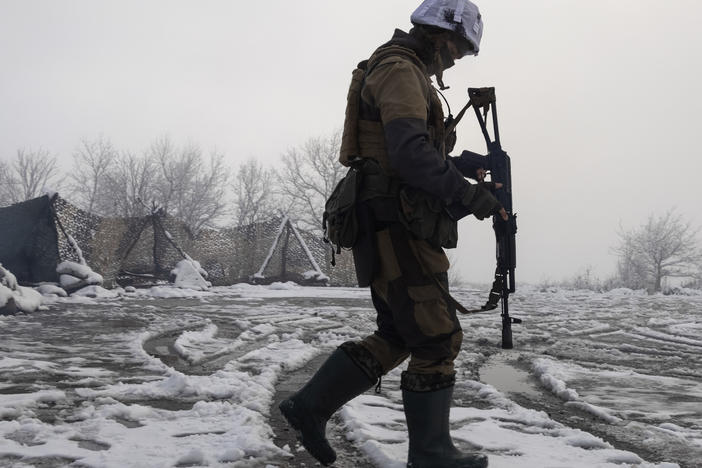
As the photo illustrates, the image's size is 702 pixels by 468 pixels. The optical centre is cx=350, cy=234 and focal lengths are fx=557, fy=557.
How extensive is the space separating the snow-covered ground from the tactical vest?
1098 mm

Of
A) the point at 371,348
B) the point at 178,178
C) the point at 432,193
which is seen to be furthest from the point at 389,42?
the point at 178,178

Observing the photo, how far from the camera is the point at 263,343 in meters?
5.15

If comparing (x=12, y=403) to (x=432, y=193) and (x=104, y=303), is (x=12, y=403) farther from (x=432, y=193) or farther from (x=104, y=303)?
(x=104, y=303)

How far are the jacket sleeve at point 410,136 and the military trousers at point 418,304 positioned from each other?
0.63 ft

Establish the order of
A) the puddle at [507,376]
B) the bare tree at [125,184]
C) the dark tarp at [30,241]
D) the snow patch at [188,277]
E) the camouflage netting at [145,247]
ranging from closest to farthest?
the puddle at [507,376], the dark tarp at [30,241], the camouflage netting at [145,247], the snow patch at [188,277], the bare tree at [125,184]

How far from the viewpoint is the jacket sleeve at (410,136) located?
6.03ft

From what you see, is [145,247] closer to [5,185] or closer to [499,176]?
[499,176]

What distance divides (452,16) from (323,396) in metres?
1.47

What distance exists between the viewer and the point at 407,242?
1900 mm

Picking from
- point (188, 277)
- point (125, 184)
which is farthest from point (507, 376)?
point (125, 184)

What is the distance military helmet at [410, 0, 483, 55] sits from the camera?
2088 millimetres

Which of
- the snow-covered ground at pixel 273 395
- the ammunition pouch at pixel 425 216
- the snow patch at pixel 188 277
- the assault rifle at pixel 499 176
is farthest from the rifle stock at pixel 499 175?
the snow patch at pixel 188 277

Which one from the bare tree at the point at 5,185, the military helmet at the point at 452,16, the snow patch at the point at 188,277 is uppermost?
the bare tree at the point at 5,185

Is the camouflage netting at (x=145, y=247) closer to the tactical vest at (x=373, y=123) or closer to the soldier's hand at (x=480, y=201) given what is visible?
the tactical vest at (x=373, y=123)
